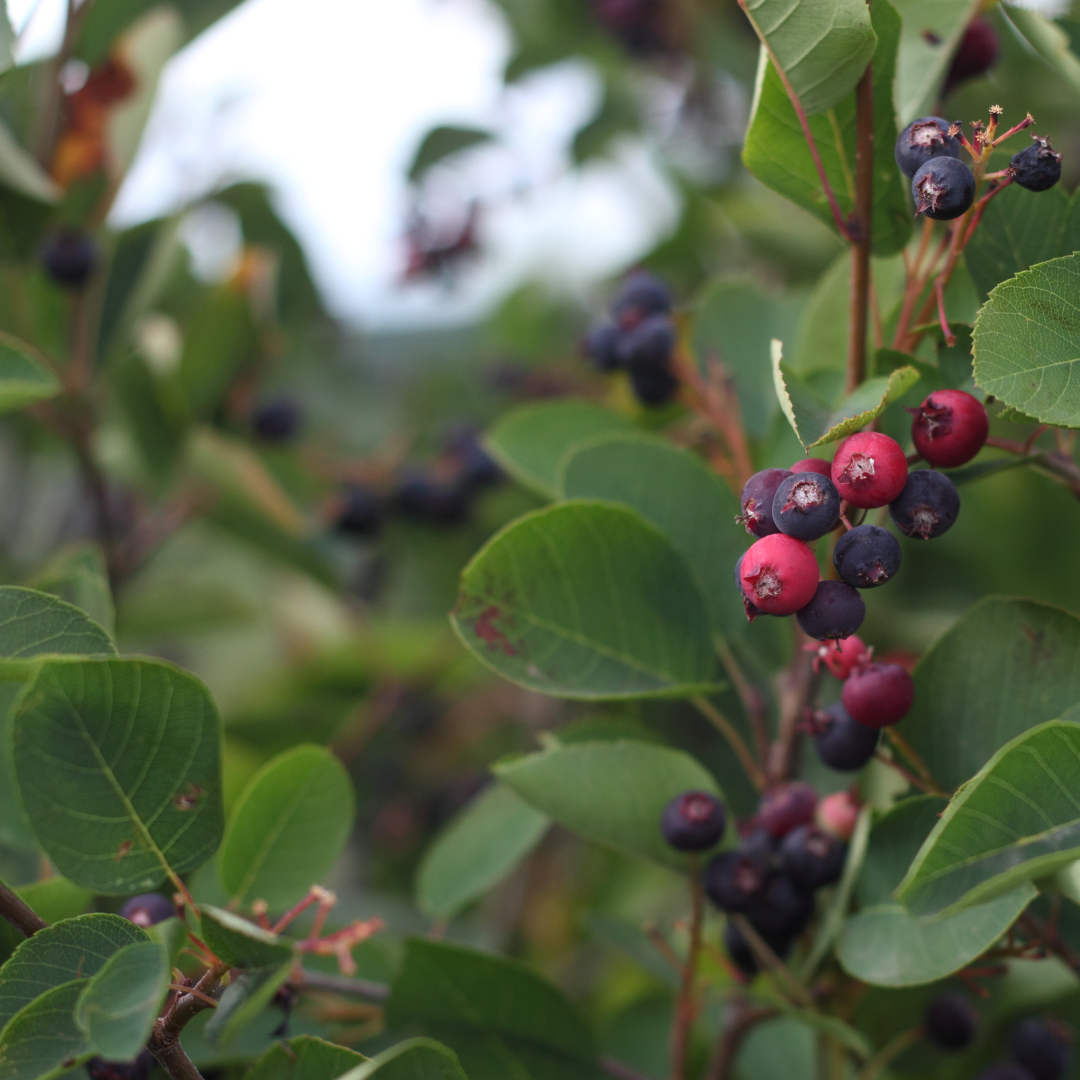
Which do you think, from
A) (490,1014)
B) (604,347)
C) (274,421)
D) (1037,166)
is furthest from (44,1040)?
(274,421)

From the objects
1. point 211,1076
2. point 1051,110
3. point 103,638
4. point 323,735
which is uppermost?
point 103,638

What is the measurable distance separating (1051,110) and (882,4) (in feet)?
6.32

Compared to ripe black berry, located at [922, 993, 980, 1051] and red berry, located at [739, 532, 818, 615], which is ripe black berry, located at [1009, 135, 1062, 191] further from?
ripe black berry, located at [922, 993, 980, 1051]

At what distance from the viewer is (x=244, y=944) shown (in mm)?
822

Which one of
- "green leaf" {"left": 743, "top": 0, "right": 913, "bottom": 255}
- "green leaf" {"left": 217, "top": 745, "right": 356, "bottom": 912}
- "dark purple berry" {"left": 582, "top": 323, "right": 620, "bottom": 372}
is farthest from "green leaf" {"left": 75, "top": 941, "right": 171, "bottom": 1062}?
"dark purple berry" {"left": 582, "top": 323, "right": 620, "bottom": 372}

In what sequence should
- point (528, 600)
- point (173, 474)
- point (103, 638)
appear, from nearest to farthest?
point (103, 638)
point (528, 600)
point (173, 474)

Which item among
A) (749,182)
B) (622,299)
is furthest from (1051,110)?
(622,299)

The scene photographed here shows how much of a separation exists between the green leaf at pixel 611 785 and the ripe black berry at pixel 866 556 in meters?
0.38

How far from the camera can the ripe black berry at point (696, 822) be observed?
107cm

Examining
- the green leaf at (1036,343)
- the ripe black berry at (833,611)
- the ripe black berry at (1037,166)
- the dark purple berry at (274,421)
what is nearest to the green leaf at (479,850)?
the ripe black berry at (833,611)

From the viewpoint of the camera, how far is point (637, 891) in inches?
94.7

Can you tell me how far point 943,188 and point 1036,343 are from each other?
0.47 feet

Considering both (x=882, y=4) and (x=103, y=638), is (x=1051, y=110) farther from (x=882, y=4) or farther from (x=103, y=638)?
(x=103, y=638)

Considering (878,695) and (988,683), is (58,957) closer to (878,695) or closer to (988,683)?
(878,695)
